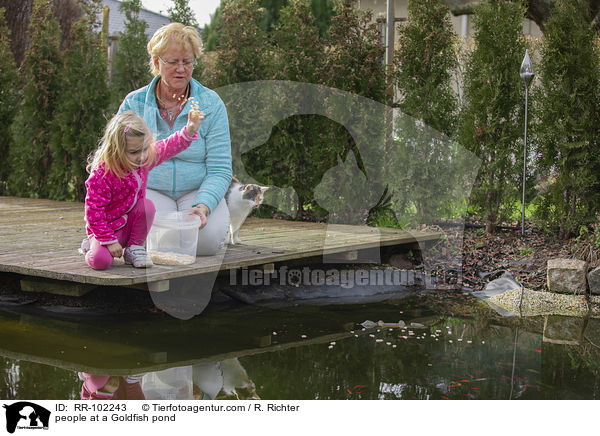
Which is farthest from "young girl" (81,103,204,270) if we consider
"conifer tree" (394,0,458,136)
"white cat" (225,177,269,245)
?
"conifer tree" (394,0,458,136)

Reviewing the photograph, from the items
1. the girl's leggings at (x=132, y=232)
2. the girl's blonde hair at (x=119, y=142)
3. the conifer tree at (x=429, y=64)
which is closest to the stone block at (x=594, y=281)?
the conifer tree at (x=429, y=64)

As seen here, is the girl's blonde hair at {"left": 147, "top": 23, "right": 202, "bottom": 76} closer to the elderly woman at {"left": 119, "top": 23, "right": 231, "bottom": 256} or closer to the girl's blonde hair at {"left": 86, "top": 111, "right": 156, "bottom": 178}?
the elderly woman at {"left": 119, "top": 23, "right": 231, "bottom": 256}

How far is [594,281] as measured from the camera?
5027 millimetres

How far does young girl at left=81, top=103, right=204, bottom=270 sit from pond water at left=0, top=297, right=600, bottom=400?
57cm

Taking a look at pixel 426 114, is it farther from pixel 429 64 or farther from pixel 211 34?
pixel 211 34

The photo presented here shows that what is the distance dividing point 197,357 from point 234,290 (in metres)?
1.43

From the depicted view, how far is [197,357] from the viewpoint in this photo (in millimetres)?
3580

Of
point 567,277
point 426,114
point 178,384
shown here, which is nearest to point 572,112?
point 426,114

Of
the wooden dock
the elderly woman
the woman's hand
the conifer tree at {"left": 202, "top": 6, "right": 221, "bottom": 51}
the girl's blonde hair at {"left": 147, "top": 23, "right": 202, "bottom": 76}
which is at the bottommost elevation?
the wooden dock

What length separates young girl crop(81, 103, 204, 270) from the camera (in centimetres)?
375

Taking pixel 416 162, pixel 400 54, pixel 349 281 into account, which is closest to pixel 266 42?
pixel 400 54

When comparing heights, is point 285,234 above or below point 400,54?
below
